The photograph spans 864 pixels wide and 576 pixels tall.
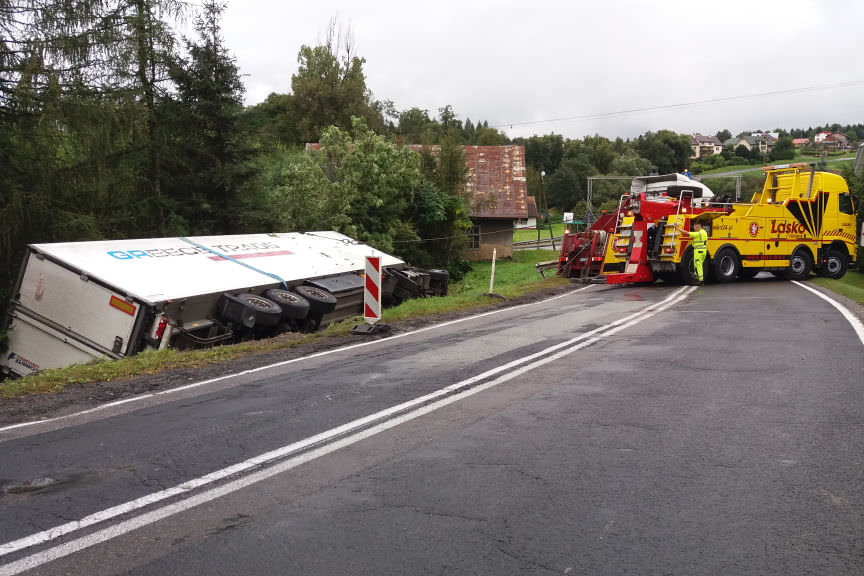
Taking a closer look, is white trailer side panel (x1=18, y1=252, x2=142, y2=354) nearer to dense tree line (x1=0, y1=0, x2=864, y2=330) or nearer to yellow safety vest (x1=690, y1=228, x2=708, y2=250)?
dense tree line (x1=0, y1=0, x2=864, y2=330)

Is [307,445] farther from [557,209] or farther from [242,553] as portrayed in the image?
[557,209]

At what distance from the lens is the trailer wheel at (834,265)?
74.6 feet

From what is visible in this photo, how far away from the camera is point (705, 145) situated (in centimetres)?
→ 13862

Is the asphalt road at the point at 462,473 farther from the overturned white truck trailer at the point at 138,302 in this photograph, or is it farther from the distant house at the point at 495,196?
the distant house at the point at 495,196

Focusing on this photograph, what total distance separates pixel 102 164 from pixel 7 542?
13326 millimetres

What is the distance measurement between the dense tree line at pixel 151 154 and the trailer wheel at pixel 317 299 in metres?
4.73

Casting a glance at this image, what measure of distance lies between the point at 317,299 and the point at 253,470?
9933 mm

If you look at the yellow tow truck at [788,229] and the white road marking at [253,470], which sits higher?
the yellow tow truck at [788,229]

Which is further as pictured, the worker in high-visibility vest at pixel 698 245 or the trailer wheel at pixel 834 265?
the trailer wheel at pixel 834 265

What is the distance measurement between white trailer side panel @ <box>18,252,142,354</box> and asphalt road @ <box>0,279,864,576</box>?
13.6ft

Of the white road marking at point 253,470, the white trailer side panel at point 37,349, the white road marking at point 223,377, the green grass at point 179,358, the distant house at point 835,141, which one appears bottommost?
the white trailer side panel at point 37,349

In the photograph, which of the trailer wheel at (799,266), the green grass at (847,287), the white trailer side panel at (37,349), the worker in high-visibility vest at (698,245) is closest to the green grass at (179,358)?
the white trailer side panel at (37,349)

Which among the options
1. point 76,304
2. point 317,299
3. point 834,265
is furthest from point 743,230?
point 76,304

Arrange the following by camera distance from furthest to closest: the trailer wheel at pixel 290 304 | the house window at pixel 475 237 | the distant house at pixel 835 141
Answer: the distant house at pixel 835 141
the house window at pixel 475 237
the trailer wheel at pixel 290 304
